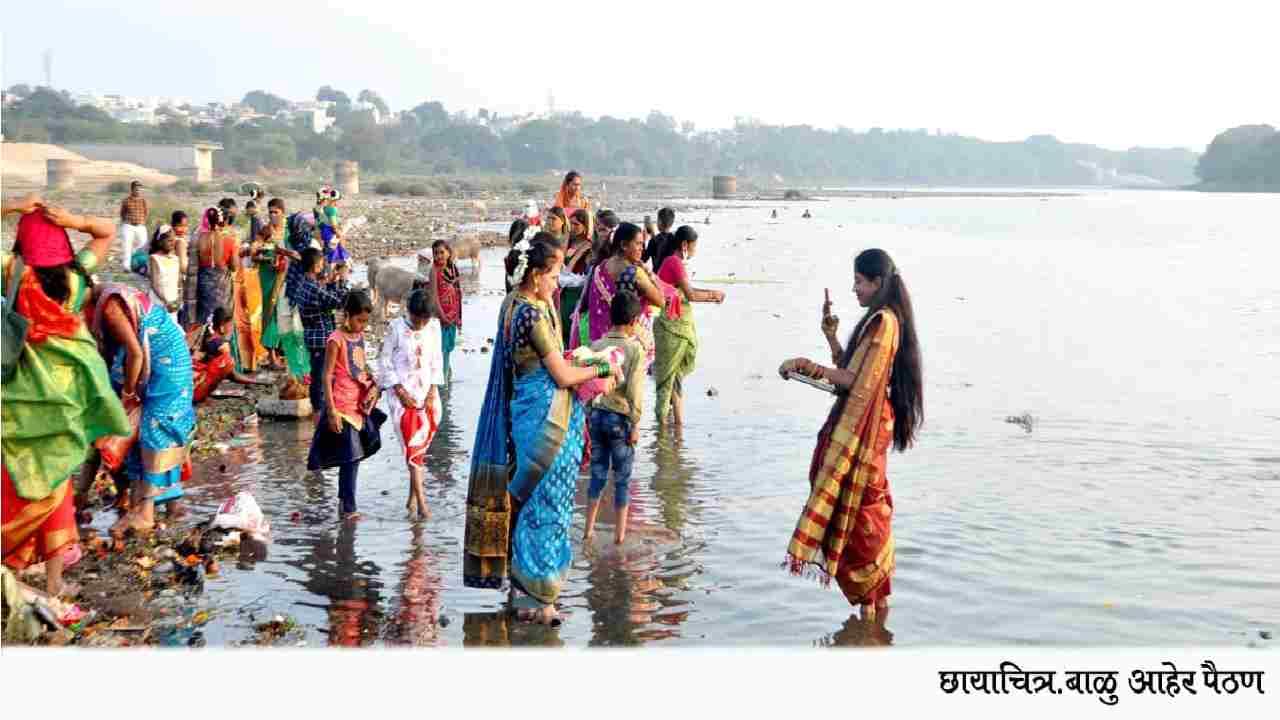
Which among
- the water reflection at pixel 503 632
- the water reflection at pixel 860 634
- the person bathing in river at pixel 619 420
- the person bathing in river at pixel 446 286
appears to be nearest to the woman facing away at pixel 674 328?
the person bathing in river at pixel 446 286

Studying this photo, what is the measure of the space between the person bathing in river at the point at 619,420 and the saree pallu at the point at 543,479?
3.57 ft

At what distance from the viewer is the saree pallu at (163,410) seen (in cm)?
731

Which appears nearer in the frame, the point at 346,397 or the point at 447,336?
the point at 346,397

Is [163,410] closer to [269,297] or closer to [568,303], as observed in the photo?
[568,303]

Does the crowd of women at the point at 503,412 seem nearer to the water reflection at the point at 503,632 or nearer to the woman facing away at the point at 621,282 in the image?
the water reflection at the point at 503,632

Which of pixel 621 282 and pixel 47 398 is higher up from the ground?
pixel 621 282

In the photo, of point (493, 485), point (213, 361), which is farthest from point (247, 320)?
point (493, 485)

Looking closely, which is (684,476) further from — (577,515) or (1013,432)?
(1013,432)

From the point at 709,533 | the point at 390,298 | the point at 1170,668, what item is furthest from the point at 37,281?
the point at 390,298

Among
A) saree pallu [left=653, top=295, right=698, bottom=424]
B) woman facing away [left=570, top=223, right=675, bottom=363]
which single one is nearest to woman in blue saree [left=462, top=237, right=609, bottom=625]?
woman facing away [left=570, top=223, right=675, bottom=363]

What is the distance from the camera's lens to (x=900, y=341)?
6254mm

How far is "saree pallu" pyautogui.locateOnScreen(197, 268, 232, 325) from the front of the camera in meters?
12.5

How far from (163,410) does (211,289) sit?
5.35 meters

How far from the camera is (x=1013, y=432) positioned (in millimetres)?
12078
